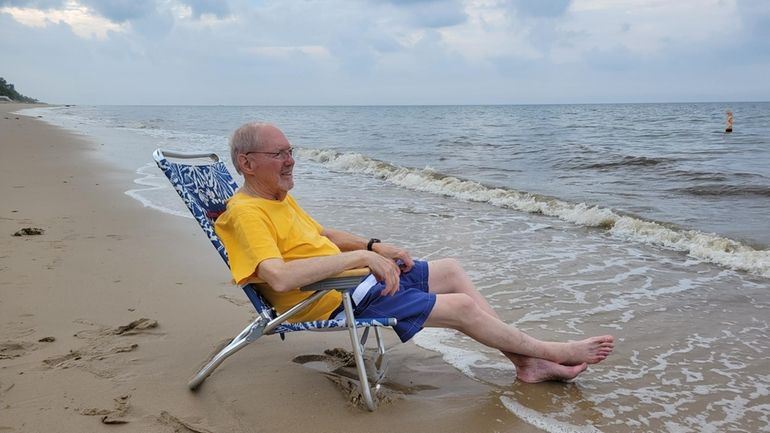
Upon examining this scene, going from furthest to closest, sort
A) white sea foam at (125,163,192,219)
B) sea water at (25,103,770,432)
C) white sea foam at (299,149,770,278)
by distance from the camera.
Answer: white sea foam at (125,163,192,219) → white sea foam at (299,149,770,278) → sea water at (25,103,770,432)

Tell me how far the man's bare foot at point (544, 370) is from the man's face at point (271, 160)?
4.88 ft

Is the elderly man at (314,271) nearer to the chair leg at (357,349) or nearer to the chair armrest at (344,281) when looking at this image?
the chair armrest at (344,281)

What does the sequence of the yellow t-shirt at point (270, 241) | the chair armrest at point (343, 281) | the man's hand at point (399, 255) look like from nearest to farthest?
the chair armrest at point (343, 281) → the yellow t-shirt at point (270, 241) → the man's hand at point (399, 255)

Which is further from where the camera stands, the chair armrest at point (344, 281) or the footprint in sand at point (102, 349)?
the footprint in sand at point (102, 349)

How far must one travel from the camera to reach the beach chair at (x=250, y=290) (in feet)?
9.31

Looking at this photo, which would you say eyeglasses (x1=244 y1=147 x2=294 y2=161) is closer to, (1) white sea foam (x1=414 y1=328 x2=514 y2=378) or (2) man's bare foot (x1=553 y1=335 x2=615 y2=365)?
(1) white sea foam (x1=414 y1=328 x2=514 y2=378)

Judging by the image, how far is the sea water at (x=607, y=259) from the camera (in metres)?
3.20

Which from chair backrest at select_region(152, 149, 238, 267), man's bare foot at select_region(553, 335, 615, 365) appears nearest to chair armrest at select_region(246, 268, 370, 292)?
chair backrest at select_region(152, 149, 238, 267)

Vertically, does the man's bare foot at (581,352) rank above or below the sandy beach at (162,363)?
above

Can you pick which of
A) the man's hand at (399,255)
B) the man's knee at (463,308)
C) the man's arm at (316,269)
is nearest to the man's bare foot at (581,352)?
the man's knee at (463,308)

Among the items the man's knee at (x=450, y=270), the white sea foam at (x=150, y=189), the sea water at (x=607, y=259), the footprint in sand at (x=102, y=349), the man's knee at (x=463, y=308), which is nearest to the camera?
the man's knee at (x=463, y=308)

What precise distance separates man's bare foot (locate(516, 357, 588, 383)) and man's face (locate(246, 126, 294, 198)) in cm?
149

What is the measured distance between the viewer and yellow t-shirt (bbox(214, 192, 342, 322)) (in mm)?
2928

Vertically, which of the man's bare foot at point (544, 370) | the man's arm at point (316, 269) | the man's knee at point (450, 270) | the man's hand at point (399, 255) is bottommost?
the man's bare foot at point (544, 370)
